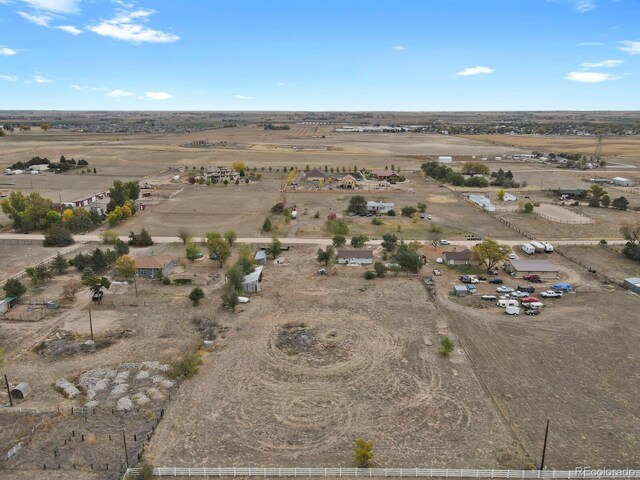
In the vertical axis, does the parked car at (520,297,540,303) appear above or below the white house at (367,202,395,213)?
below

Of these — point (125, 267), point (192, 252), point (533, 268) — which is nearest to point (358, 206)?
point (192, 252)

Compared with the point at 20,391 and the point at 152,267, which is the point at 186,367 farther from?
the point at 152,267

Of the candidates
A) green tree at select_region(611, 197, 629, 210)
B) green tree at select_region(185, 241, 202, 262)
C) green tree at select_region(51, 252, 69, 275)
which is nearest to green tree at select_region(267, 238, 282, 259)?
green tree at select_region(185, 241, 202, 262)

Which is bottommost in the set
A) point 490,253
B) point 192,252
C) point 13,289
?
point 13,289

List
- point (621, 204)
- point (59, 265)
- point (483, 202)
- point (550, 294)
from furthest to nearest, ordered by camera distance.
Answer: point (483, 202), point (621, 204), point (59, 265), point (550, 294)

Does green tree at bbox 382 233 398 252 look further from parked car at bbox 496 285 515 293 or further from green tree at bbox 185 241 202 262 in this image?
green tree at bbox 185 241 202 262

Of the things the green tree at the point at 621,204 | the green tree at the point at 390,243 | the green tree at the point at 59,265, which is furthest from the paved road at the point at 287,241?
the green tree at the point at 621,204

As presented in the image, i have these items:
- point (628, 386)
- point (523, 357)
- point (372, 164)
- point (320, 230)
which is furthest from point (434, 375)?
point (372, 164)
